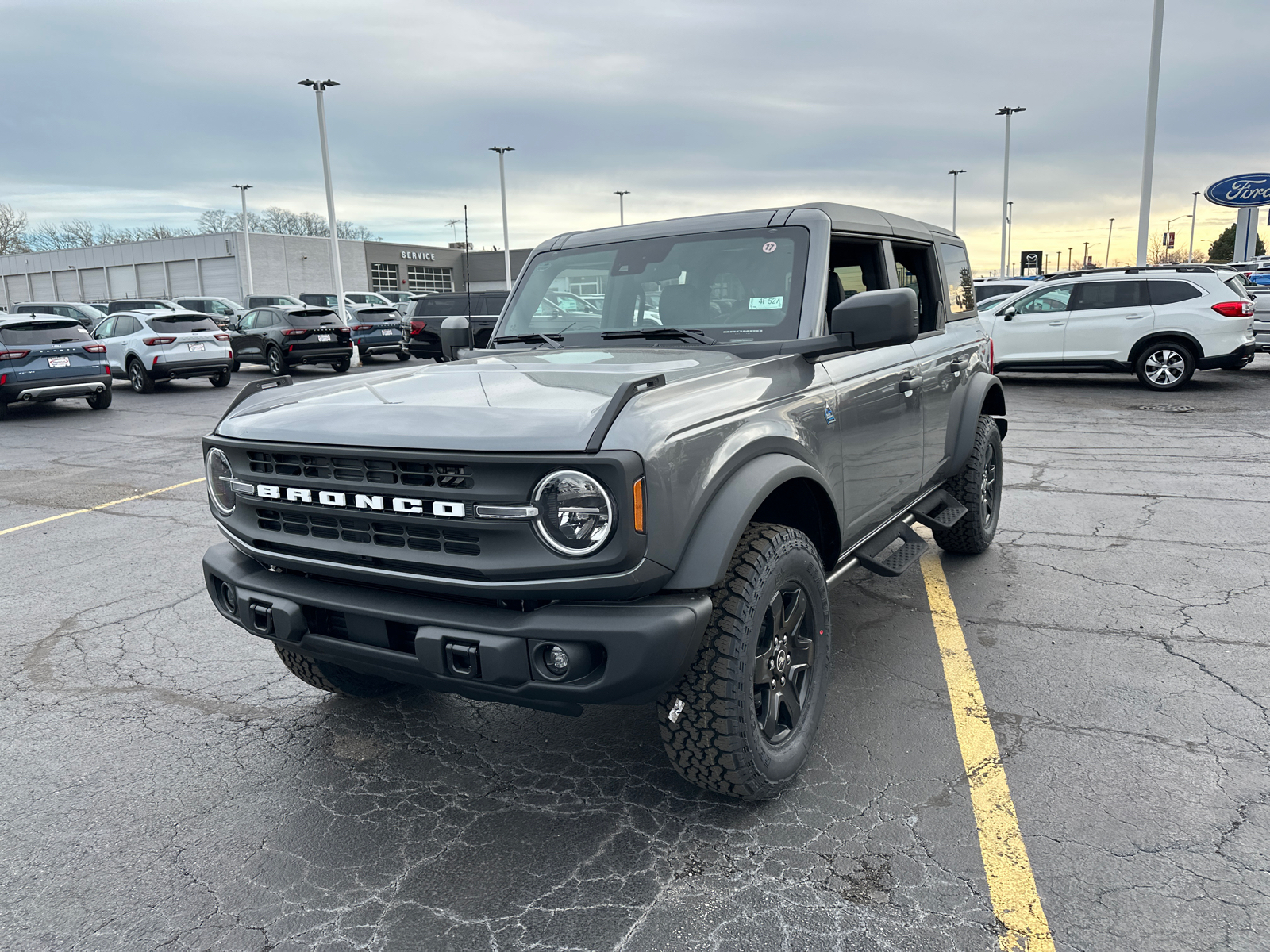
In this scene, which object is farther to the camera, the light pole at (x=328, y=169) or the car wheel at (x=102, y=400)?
the light pole at (x=328, y=169)

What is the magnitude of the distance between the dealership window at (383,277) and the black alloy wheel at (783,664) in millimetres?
71674

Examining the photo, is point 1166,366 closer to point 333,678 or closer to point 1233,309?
point 1233,309

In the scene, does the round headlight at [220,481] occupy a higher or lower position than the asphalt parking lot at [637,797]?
higher

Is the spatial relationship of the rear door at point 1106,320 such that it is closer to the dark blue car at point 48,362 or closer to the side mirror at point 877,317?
the side mirror at point 877,317

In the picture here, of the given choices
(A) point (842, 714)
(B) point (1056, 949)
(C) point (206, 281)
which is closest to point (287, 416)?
(A) point (842, 714)

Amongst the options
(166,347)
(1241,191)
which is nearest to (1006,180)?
Answer: (1241,191)

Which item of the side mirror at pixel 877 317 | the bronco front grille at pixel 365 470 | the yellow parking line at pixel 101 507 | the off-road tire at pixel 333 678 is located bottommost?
the yellow parking line at pixel 101 507

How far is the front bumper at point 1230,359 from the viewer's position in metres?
13.7

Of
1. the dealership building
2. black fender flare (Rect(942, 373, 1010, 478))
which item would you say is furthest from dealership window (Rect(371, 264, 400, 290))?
black fender flare (Rect(942, 373, 1010, 478))

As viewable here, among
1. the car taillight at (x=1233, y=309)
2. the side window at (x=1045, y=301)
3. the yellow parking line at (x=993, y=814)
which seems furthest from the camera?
the side window at (x=1045, y=301)

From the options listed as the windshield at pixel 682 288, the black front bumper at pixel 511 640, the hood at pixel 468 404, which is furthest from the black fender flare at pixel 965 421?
the black front bumper at pixel 511 640

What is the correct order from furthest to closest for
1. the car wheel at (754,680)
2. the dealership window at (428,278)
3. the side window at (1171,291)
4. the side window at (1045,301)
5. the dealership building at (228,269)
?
the dealership window at (428,278), the dealership building at (228,269), the side window at (1045,301), the side window at (1171,291), the car wheel at (754,680)

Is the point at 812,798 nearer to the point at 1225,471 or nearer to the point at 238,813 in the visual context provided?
the point at 238,813

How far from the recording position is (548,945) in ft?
7.66
